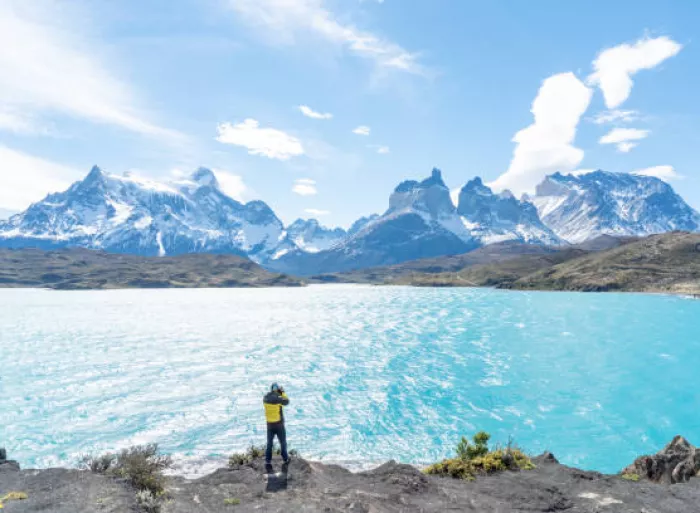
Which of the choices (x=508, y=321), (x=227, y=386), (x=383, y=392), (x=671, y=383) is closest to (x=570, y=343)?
(x=671, y=383)

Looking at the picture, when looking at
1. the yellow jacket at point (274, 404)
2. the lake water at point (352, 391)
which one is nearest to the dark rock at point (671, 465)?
the lake water at point (352, 391)

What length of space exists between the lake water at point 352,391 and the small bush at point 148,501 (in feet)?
37.0

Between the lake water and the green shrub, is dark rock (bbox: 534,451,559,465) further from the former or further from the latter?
the lake water

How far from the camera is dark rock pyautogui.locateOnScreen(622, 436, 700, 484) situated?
2475 cm

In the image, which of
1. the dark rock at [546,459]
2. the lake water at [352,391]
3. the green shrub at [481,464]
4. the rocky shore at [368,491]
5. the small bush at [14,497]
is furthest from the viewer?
the lake water at [352,391]

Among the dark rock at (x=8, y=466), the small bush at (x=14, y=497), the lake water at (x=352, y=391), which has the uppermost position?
the small bush at (x=14, y=497)

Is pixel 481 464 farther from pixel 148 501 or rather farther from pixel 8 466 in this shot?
pixel 8 466

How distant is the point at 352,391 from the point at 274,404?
3250cm

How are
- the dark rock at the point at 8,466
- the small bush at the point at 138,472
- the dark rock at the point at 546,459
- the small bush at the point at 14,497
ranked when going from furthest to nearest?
the dark rock at the point at 546,459 < the dark rock at the point at 8,466 < the small bush at the point at 138,472 < the small bush at the point at 14,497

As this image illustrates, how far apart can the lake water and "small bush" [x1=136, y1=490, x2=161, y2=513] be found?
11.3 metres

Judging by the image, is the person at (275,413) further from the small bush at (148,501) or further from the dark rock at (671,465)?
the dark rock at (671,465)

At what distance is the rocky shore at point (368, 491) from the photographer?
19859 mm

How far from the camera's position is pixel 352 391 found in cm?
5512

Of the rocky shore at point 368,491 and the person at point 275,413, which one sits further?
the person at point 275,413
